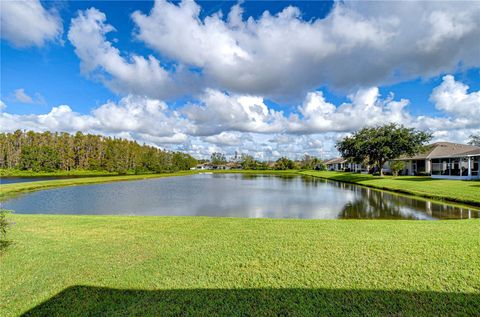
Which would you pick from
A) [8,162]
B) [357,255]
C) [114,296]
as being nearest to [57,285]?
Result: [114,296]

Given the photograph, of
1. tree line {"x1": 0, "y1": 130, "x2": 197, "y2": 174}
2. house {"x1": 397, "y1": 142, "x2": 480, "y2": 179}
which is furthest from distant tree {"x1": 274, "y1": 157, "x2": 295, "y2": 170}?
house {"x1": 397, "y1": 142, "x2": 480, "y2": 179}

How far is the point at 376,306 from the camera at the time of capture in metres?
3.38

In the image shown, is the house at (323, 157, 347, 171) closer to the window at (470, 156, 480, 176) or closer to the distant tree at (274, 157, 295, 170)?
the distant tree at (274, 157, 295, 170)

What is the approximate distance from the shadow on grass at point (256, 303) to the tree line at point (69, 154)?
232ft

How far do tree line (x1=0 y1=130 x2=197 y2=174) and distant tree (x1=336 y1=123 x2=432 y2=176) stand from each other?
5588 cm

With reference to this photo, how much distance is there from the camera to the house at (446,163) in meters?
26.0

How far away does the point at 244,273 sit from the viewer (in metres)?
4.38

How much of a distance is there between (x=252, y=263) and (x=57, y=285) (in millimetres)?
3224

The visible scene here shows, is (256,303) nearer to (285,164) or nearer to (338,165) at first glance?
(338,165)

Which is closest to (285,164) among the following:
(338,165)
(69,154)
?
(338,165)

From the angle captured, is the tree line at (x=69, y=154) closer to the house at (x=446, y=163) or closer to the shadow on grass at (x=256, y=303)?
the house at (x=446, y=163)

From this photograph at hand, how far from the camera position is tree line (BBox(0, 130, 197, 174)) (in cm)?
6493

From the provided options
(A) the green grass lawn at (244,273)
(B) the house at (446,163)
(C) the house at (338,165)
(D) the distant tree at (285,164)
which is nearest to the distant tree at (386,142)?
(B) the house at (446,163)

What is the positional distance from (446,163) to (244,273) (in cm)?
3705
